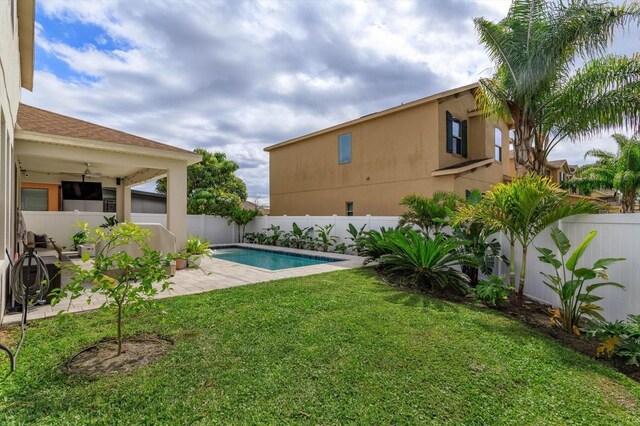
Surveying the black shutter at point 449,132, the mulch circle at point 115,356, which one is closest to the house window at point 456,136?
the black shutter at point 449,132

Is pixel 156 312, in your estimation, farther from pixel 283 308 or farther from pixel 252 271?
pixel 252 271

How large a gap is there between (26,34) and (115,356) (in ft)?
25.7

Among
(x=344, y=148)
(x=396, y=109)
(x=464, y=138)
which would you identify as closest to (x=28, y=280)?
(x=396, y=109)

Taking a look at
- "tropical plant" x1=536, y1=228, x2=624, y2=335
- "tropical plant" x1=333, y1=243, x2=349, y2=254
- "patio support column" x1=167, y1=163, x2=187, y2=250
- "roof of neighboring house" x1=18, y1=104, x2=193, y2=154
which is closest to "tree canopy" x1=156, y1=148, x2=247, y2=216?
"tropical plant" x1=333, y1=243, x2=349, y2=254

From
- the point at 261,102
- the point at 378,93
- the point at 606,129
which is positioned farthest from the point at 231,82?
the point at 606,129

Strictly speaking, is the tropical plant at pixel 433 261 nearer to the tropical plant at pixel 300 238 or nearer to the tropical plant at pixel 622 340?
the tropical plant at pixel 622 340

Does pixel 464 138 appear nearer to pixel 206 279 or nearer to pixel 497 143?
pixel 497 143

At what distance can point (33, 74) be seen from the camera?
9070 mm

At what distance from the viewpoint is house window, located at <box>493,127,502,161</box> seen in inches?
694

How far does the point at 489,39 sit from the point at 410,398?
1074 cm

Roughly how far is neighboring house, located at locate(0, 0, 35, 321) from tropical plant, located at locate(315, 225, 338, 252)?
11.0 metres

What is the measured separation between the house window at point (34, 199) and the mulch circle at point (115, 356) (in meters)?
16.1

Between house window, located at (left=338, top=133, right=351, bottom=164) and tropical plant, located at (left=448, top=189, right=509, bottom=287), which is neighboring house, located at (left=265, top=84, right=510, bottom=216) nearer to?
house window, located at (left=338, top=133, right=351, bottom=164)

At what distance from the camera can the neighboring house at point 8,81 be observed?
454 cm
